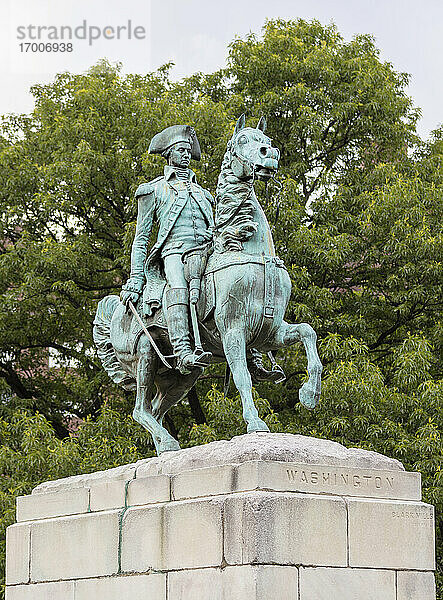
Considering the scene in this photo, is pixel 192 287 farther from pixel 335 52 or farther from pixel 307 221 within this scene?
pixel 335 52

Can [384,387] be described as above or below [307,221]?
below

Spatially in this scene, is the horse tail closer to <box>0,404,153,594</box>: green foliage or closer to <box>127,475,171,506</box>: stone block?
<box>127,475,171,506</box>: stone block

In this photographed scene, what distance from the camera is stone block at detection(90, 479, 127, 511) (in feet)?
29.9

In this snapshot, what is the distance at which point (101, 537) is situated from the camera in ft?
29.9

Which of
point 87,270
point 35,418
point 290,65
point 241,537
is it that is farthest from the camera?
point 290,65

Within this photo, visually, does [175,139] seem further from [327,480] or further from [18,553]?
[18,553]

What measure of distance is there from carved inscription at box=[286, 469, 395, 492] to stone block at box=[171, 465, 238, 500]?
0.41 m

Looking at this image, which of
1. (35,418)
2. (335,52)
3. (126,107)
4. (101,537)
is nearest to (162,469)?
(101,537)

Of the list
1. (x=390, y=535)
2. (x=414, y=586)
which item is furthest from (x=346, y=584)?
(x=414, y=586)

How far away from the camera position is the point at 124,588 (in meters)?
8.73

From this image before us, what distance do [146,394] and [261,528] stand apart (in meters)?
2.86

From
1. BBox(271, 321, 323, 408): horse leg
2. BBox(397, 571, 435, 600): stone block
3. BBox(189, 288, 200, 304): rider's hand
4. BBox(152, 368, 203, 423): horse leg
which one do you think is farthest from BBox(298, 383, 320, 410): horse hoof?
BBox(152, 368, 203, 423): horse leg

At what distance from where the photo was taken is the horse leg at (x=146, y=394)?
10.0m

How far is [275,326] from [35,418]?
29.7 feet
